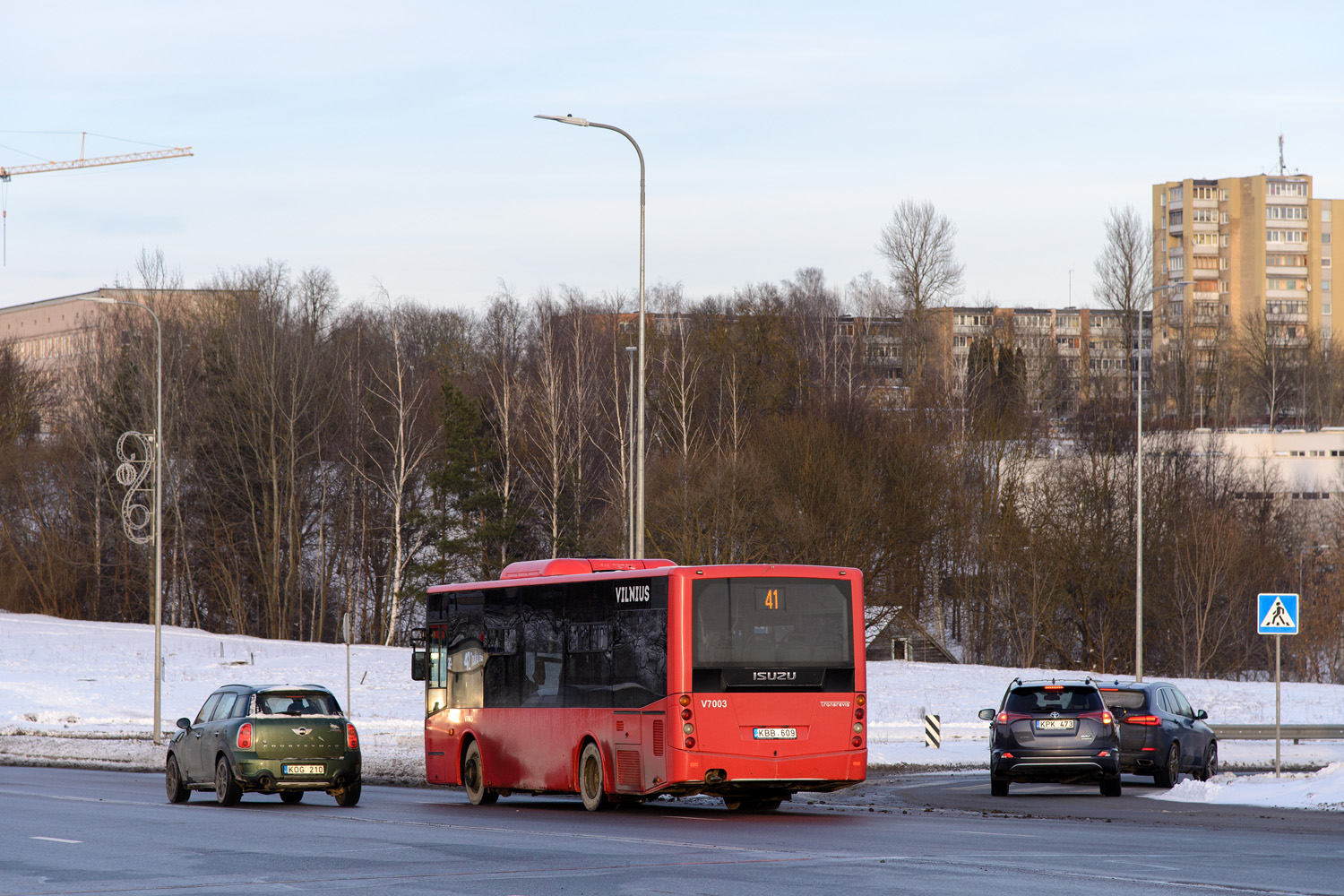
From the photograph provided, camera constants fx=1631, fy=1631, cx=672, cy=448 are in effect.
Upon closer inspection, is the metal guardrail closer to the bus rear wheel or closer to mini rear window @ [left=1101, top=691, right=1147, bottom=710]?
mini rear window @ [left=1101, top=691, right=1147, bottom=710]

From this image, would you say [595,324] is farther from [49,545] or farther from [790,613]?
[790,613]

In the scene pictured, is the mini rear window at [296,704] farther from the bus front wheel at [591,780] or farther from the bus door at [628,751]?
the bus door at [628,751]

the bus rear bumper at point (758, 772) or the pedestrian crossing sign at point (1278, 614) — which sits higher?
the pedestrian crossing sign at point (1278, 614)

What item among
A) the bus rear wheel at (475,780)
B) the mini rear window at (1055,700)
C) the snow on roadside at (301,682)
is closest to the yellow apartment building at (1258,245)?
the snow on roadside at (301,682)

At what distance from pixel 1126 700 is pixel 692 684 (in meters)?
9.72

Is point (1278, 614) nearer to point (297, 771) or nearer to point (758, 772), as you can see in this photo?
point (758, 772)

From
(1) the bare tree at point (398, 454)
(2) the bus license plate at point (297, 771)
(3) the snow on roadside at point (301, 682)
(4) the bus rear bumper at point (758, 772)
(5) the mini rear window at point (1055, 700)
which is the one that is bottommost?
(3) the snow on roadside at point (301, 682)

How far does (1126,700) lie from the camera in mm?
25203

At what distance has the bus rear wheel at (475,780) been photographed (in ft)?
73.0

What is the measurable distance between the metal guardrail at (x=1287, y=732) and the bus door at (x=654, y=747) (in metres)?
23.1

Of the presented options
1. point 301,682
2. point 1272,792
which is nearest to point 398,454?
point 301,682

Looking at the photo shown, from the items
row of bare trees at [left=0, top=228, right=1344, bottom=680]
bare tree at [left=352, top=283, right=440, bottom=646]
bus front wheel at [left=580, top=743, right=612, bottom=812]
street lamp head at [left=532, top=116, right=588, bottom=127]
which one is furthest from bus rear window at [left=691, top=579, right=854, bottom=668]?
bare tree at [left=352, top=283, right=440, bottom=646]

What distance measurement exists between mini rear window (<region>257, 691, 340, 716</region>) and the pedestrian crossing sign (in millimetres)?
14271

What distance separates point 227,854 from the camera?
14.4 m
